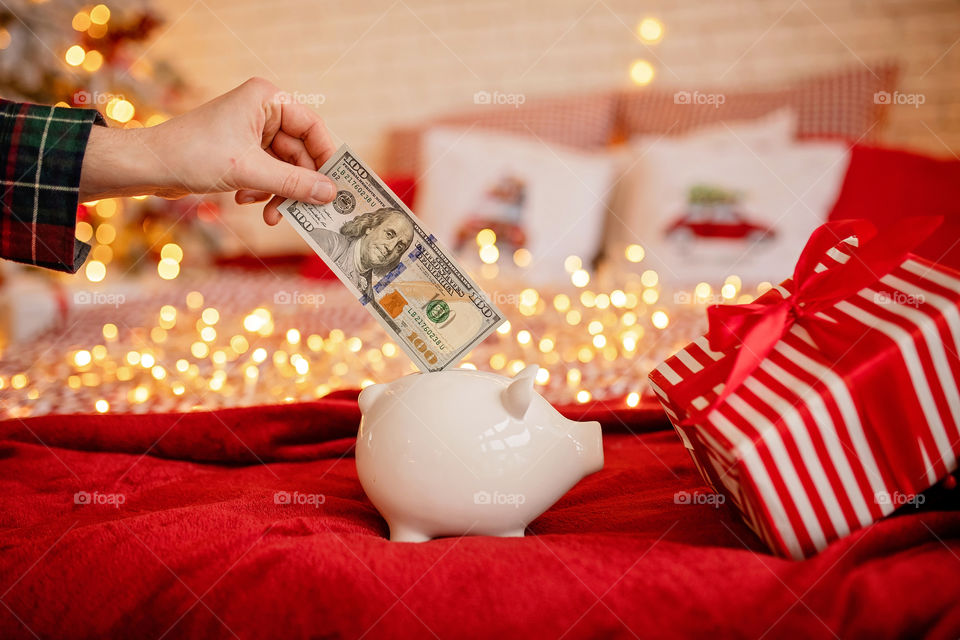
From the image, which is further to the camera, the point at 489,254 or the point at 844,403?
the point at 489,254

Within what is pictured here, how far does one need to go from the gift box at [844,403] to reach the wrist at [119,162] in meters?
0.76

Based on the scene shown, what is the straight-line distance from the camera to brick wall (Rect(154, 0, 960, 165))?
237 centimetres

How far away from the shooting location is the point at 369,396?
80 cm

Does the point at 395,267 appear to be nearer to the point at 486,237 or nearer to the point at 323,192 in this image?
the point at 323,192

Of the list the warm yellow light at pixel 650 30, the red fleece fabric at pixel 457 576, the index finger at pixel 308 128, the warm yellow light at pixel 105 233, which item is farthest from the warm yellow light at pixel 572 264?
the warm yellow light at pixel 105 233

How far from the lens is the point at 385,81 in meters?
3.05

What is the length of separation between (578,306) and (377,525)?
1028 mm

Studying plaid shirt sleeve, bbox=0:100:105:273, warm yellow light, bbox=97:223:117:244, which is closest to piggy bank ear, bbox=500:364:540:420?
plaid shirt sleeve, bbox=0:100:105:273

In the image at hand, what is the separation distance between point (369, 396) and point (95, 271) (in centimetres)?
225

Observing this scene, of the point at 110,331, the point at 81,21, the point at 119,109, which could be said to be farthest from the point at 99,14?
the point at 110,331

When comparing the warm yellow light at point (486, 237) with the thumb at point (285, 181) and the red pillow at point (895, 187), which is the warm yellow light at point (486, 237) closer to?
the red pillow at point (895, 187)

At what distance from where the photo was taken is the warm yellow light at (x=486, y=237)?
2.13 m

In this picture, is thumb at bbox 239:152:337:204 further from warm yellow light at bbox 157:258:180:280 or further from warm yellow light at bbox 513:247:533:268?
warm yellow light at bbox 157:258:180:280

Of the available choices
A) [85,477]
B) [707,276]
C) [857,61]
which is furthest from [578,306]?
[857,61]
